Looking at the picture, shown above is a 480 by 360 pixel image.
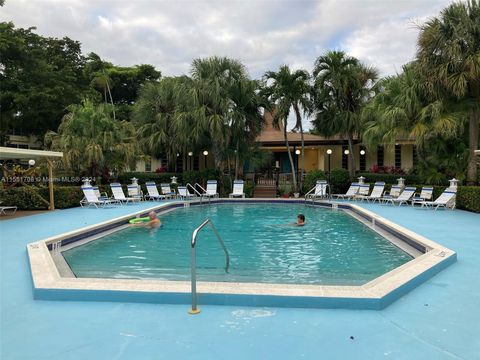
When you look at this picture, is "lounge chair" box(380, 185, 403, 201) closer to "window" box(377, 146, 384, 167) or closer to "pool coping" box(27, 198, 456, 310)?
"window" box(377, 146, 384, 167)

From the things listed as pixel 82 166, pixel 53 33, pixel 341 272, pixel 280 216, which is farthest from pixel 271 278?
pixel 53 33

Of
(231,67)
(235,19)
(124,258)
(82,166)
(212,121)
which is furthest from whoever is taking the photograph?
(231,67)

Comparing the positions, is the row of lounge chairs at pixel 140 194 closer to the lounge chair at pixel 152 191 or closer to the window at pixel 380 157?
the lounge chair at pixel 152 191

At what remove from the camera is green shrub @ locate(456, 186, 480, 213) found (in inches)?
549

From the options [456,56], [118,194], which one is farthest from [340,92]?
[118,194]

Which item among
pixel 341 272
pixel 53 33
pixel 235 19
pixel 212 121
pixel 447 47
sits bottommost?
pixel 341 272

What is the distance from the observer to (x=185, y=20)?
1545 centimetres

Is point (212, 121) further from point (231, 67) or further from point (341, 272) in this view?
point (341, 272)

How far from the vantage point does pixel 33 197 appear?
50.5ft

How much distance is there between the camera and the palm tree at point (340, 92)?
2200 cm

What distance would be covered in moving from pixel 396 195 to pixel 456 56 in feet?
20.0

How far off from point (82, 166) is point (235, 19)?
9.62 meters

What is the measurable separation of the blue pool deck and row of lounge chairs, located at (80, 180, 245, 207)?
11.6 meters

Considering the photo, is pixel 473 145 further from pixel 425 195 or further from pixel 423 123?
pixel 425 195
